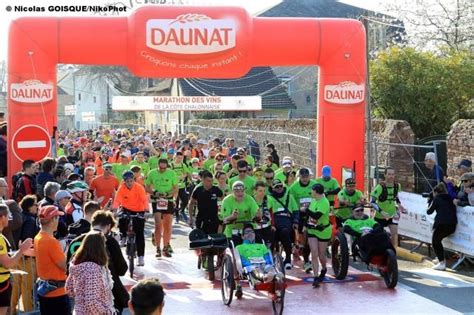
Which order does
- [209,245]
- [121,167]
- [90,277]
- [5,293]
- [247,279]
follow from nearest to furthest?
1. [90,277]
2. [5,293]
3. [247,279]
4. [209,245]
5. [121,167]

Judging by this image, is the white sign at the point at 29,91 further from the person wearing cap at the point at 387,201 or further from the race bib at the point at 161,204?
the person wearing cap at the point at 387,201

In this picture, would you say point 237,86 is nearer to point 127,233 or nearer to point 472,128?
point 472,128

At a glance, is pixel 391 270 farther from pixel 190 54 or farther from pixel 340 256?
pixel 190 54

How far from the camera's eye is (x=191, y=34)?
14.9 meters

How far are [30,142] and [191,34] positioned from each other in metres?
3.87

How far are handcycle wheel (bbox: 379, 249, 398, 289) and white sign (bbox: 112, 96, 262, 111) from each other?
25.5 meters

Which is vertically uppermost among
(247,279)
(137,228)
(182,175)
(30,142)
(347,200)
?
(30,142)

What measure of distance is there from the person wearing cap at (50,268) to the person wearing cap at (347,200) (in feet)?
22.5

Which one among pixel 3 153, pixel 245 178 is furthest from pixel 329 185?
pixel 3 153

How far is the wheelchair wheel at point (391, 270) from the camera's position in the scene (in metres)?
11.1

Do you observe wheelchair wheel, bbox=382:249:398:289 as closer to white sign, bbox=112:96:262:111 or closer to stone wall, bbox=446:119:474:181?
stone wall, bbox=446:119:474:181

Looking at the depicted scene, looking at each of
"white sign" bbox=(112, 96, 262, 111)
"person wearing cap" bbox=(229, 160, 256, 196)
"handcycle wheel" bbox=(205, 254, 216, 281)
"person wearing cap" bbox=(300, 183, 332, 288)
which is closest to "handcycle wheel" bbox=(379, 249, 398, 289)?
"person wearing cap" bbox=(300, 183, 332, 288)

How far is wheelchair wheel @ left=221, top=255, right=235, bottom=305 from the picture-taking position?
10086 millimetres

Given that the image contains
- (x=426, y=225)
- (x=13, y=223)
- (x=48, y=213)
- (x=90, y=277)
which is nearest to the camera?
(x=90, y=277)
